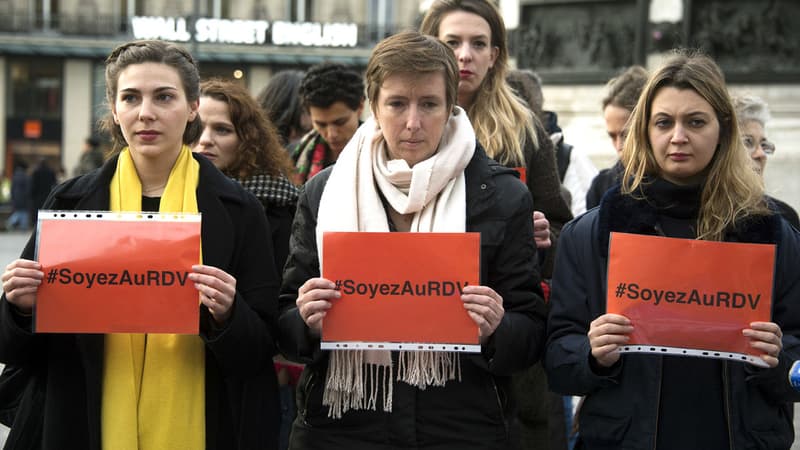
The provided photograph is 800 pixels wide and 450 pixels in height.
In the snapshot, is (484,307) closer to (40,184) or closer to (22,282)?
(22,282)

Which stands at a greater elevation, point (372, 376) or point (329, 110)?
point (329, 110)

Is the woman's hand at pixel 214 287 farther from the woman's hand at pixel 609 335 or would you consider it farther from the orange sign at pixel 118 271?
the woman's hand at pixel 609 335

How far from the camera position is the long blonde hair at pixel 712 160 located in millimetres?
3148

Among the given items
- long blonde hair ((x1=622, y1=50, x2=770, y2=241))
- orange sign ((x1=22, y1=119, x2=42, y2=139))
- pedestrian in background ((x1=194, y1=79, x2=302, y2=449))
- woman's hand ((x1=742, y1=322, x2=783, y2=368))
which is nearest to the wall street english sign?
orange sign ((x1=22, y1=119, x2=42, y2=139))

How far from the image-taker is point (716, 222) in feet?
10.3

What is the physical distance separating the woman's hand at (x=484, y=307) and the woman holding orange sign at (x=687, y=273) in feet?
0.77

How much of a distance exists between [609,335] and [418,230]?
2.11ft

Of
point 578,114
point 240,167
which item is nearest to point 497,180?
point 240,167

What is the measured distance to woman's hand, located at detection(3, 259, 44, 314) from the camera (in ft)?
9.82

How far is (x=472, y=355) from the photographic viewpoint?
312cm

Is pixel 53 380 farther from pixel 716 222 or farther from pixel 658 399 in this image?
pixel 716 222

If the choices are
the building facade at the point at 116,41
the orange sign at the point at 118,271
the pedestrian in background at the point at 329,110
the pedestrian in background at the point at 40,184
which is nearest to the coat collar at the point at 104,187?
the orange sign at the point at 118,271

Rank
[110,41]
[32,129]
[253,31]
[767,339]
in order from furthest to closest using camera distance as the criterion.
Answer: [110,41]
[253,31]
[32,129]
[767,339]

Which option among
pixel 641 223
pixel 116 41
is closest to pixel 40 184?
pixel 116 41
